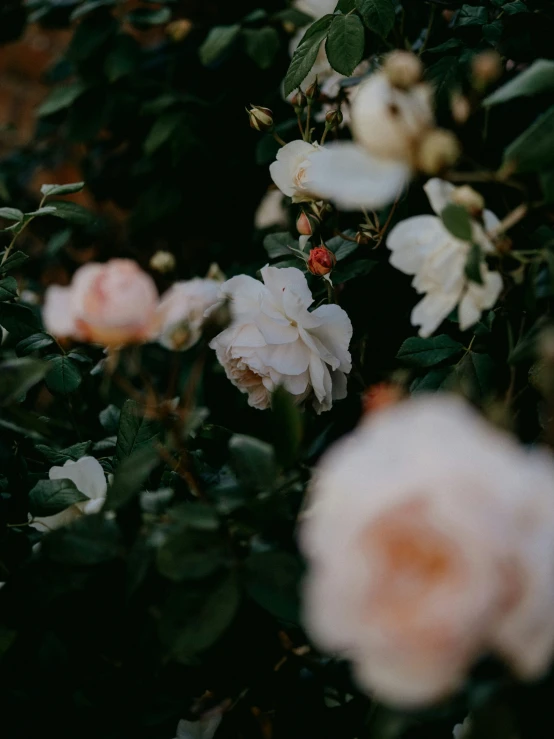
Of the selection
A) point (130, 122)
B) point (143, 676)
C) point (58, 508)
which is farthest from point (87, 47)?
point (143, 676)

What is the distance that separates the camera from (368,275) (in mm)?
929

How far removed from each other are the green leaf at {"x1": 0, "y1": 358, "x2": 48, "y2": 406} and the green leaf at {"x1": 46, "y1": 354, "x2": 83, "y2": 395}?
0.32m

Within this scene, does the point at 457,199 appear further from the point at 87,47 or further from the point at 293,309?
the point at 87,47

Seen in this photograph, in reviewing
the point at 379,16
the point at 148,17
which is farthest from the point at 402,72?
the point at 148,17

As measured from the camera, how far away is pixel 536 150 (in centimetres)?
49

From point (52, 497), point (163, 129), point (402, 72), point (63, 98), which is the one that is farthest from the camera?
point (63, 98)

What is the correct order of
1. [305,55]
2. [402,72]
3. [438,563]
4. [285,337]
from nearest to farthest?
[438,563] < [402,72] < [285,337] < [305,55]

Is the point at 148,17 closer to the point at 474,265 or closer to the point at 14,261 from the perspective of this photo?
the point at 14,261

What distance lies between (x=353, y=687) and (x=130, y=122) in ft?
4.18

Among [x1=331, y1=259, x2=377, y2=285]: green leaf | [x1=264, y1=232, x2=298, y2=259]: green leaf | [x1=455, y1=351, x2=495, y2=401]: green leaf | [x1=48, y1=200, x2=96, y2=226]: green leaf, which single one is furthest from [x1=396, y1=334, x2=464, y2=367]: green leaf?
[x1=48, y1=200, x2=96, y2=226]: green leaf

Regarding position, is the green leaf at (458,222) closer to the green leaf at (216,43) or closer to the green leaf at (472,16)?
the green leaf at (472,16)

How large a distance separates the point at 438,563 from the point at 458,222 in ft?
0.76

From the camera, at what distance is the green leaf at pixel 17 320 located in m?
0.81

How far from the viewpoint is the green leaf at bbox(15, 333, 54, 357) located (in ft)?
2.64
